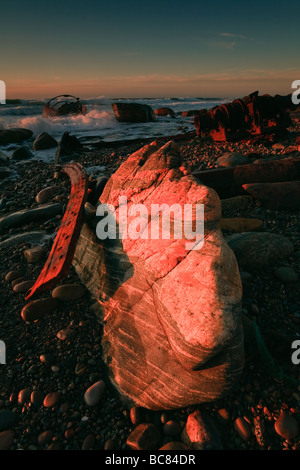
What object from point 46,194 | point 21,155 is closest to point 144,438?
point 46,194

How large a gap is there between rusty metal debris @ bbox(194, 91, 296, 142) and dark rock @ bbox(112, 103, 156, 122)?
452 inches

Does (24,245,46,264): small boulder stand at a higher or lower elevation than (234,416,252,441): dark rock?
higher

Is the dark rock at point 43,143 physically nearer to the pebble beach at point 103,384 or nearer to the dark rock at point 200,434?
the pebble beach at point 103,384

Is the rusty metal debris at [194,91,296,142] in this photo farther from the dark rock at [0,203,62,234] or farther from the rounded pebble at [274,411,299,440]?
the rounded pebble at [274,411,299,440]

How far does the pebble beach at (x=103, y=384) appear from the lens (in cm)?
173

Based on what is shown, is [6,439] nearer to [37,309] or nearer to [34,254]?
[37,309]

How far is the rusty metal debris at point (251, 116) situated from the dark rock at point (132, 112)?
11.5m

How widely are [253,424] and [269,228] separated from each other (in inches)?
99.9

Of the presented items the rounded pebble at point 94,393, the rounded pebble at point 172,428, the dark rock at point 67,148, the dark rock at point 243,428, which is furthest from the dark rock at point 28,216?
the dark rock at point 67,148

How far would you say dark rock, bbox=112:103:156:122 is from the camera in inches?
734

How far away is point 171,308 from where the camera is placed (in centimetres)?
192

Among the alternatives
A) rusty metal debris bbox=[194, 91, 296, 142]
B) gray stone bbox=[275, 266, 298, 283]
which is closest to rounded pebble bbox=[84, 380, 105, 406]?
gray stone bbox=[275, 266, 298, 283]

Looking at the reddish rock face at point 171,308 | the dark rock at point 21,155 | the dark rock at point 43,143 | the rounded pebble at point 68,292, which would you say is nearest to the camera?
the reddish rock face at point 171,308

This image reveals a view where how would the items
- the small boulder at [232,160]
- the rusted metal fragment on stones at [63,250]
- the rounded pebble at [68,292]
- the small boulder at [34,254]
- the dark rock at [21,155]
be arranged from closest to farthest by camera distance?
the rusted metal fragment on stones at [63,250], the rounded pebble at [68,292], the small boulder at [34,254], the small boulder at [232,160], the dark rock at [21,155]
